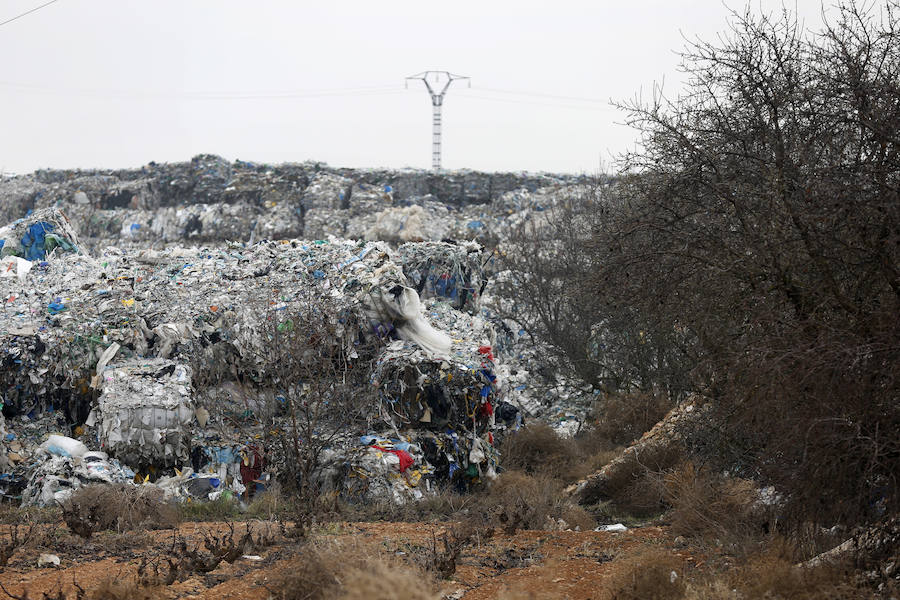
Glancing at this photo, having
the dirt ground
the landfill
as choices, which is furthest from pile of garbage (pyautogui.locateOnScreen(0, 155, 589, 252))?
the dirt ground

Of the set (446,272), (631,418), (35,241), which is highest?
(35,241)

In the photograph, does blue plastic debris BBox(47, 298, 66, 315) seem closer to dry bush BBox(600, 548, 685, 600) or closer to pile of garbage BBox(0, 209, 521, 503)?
pile of garbage BBox(0, 209, 521, 503)

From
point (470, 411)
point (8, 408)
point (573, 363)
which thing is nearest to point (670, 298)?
point (470, 411)

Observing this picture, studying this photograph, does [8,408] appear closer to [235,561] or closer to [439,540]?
[235,561]

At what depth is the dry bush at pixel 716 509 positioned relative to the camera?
5.84m

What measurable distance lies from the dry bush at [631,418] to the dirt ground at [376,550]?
5.52 metres

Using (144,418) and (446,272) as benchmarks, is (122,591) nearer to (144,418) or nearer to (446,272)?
(144,418)

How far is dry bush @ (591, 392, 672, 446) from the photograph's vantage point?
12141mm

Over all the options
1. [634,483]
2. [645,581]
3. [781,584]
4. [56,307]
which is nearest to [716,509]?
[781,584]

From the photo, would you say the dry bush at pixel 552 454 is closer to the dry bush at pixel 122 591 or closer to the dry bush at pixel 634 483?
the dry bush at pixel 634 483

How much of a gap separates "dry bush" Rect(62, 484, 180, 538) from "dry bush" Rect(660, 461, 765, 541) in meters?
4.14

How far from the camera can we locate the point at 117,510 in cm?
639

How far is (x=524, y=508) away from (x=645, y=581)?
7.86 ft

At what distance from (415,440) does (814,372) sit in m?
5.24
